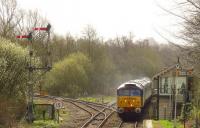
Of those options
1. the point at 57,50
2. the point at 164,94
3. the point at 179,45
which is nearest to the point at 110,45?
the point at 57,50

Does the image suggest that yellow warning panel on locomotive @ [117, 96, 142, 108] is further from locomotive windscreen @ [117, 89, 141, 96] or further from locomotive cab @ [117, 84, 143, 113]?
locomotive windscreen @ [117, 89, 141, 96]

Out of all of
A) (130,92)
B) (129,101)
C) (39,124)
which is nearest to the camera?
(39,124)

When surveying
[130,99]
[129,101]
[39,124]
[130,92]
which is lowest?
[39,124]

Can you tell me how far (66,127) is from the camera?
2436cm

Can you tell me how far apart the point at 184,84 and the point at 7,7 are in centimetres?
2951

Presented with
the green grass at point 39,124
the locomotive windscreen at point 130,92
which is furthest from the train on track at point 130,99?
the green grass at point 39,124

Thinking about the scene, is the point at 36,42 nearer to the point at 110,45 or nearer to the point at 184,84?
the point at 184,84

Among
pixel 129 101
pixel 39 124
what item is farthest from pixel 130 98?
pixel 39 124

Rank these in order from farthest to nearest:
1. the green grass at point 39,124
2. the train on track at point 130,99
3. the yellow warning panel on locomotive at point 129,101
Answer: the yellow warning panel on locomotive at point 129,101 < the train on track at point 130,99 < the green grass at point 39,124

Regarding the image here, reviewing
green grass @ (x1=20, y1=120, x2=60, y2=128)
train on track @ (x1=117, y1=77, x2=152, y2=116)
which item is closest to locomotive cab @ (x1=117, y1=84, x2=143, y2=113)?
train on track @ (x1=117, y1=77, x2=152, y2=116)

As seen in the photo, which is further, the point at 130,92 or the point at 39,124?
the point at 130,92

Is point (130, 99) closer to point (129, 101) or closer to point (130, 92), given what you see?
point (129, 101)

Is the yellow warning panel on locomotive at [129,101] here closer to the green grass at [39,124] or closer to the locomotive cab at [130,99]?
the locomotive cab at [130,99]

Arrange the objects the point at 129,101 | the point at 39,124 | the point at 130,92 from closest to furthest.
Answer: the point at 39,124, the point at 129,101, the point at 130,92
